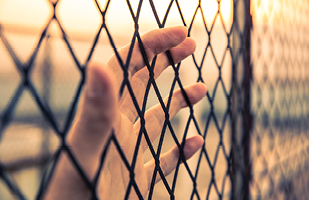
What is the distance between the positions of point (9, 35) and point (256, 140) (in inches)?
26.3

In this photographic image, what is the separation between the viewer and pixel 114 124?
30 cm

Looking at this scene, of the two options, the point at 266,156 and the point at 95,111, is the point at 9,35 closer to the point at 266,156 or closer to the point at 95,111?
the point at 95,111

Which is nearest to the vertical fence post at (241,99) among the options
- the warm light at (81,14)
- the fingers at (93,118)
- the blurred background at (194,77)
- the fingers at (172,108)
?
the blurred background at (194,77)

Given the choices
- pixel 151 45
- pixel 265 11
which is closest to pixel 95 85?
pixel 151 45

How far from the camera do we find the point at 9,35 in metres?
0.22

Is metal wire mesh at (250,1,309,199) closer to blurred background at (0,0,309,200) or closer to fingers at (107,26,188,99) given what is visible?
blurred background at (0,0,309,200)

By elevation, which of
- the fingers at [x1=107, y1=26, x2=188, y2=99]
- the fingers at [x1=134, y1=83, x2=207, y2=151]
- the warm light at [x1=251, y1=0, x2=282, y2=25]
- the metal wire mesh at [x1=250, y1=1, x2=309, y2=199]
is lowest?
the metal wire mesh at [x1=250, y1=1, x2=309, y2=199]

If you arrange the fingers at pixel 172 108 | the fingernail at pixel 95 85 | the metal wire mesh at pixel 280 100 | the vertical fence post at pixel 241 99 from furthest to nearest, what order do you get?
1. the metal wire mesh at pixel 280 100
2. the vertical fence post at pixel 241 99
3. the fingers at pixel 172 108
4. the fingernail at pixel 95 85

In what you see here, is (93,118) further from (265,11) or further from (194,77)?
(265,11)

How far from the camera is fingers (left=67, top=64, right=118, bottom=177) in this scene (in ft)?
0.61

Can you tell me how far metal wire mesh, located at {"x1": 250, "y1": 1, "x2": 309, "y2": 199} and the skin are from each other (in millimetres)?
328

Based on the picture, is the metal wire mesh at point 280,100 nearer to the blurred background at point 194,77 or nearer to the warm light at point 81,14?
the blurred background at point 194,77

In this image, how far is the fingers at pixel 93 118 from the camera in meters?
0.19

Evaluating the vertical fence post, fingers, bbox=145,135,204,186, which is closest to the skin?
fingers, bbox=145,135,204,186
